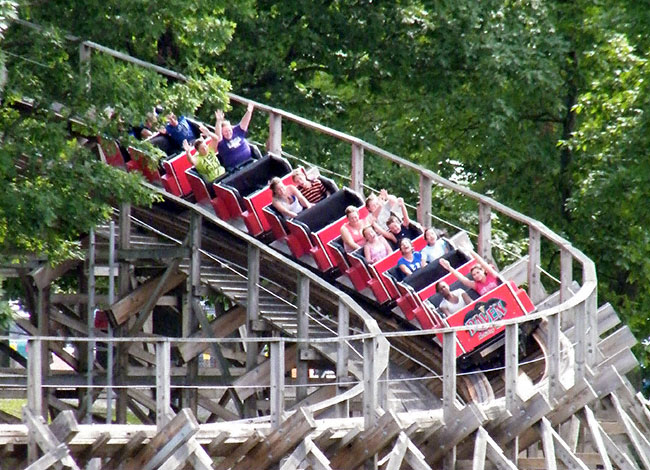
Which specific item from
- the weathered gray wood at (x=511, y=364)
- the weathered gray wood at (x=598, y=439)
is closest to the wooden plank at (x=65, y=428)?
the weathered gray wood at (x=511, y=364)

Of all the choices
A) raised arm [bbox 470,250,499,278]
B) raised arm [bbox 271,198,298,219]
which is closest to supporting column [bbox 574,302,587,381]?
raised arm [bbox 470,250,499,278]

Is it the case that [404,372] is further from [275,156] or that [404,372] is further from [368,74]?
[368,74]

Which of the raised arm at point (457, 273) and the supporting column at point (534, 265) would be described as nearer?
the raised arm at point (457, 273)

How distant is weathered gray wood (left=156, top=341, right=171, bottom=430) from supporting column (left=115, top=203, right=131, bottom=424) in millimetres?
5200

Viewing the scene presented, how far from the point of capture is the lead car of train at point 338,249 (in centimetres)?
1686

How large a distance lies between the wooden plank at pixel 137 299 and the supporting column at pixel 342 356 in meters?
2.92

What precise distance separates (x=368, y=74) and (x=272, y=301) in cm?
665

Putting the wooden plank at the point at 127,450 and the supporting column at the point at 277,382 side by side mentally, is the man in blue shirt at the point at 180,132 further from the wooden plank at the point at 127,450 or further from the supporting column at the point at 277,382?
the wooden plank at the point at 127,450

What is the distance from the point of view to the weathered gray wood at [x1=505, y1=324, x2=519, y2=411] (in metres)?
15.2

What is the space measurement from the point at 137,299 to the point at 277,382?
5.29 metres

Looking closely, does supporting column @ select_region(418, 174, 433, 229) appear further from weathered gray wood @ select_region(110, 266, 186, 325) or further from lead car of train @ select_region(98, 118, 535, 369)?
weathered gray wood @ select_region(110, 266, 186, 325)

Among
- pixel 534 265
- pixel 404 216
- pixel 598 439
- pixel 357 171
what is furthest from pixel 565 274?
pixel 357 171

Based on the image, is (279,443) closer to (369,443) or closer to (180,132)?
(369,443)

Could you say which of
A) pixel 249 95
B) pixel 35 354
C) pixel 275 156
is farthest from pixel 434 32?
pixel 35 354
